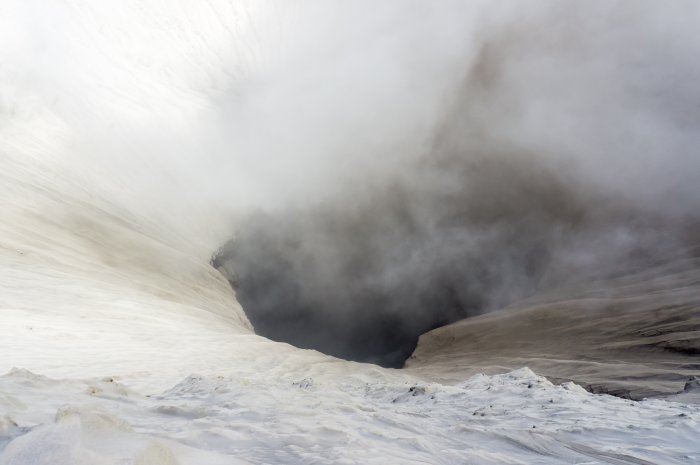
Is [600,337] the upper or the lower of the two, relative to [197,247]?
lower

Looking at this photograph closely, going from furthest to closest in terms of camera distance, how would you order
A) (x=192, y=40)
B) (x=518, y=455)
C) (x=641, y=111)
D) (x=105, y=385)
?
(x=192, y=40), (x=641, y=111), (x=105, y=385), (x=518, y=455)

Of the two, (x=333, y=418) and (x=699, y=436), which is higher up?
(x=699, y=436)

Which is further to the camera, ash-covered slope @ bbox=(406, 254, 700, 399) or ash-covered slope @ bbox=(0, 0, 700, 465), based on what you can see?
ash-covered slope @ bbox=(406, 254, 700, 399)

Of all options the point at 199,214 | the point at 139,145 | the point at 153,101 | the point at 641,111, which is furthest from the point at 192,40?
the point at 641,111

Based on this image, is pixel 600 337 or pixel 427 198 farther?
pixel 427 198

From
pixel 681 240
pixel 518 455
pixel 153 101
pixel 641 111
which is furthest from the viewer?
pixel 153 101

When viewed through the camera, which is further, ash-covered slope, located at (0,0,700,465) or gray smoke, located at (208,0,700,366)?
gray smoke, located at (208,0,700,366)

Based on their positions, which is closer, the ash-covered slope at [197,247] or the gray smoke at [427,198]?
the ash-covered slope at [197,247]

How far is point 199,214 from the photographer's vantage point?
49.5 ft

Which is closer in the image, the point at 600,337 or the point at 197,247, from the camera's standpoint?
the point at 600,337

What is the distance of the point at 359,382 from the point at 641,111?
1527cm

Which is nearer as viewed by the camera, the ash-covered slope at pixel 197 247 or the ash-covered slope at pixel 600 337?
the ash-covered slope at pixel 197 247

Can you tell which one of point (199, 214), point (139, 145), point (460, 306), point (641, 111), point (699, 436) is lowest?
point (699, 436)

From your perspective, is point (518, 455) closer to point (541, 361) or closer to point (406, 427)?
point (406, 427)
